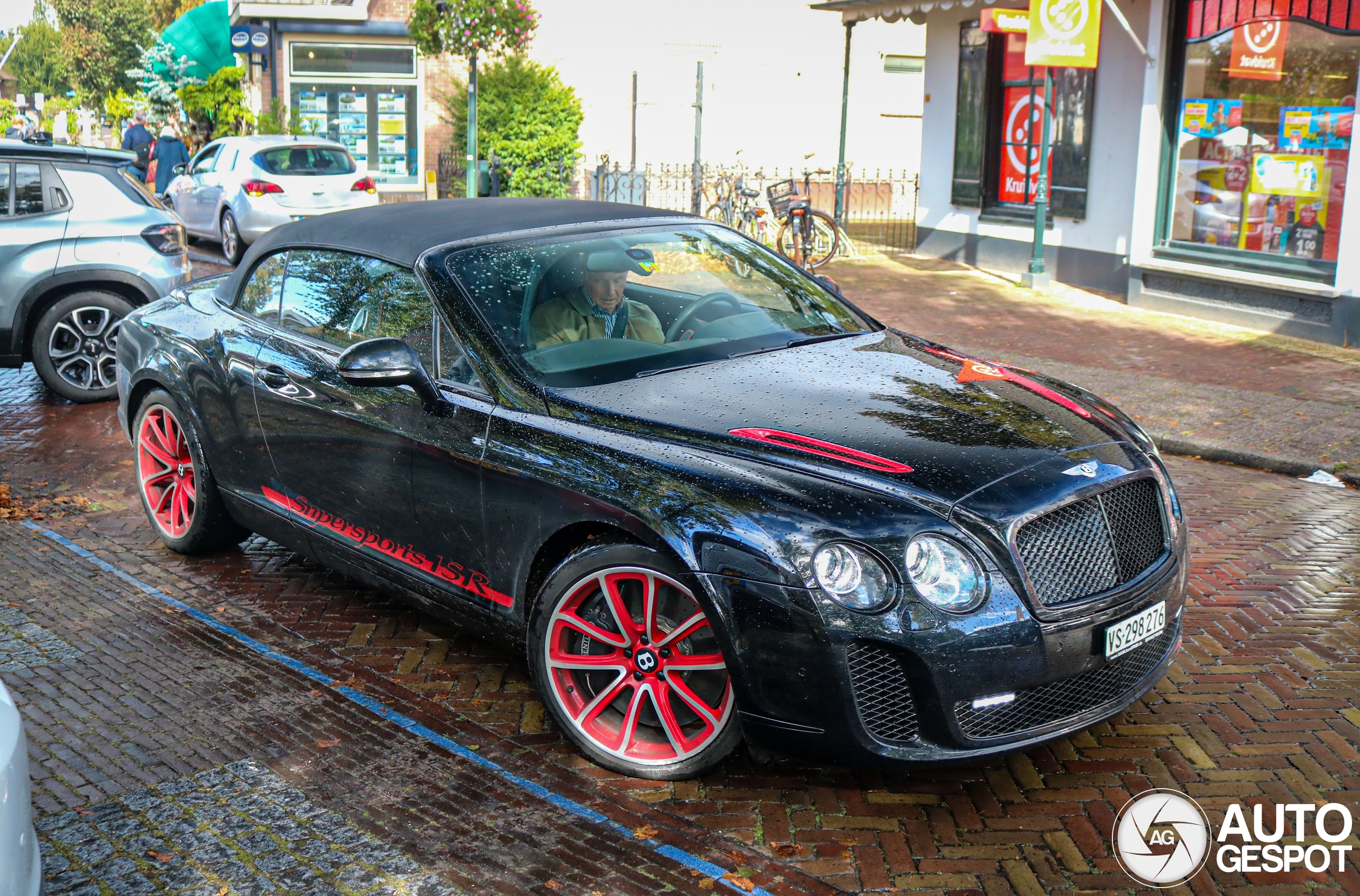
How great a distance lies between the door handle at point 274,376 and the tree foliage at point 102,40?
70853 mm

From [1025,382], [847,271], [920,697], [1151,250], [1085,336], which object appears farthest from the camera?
[847,271]

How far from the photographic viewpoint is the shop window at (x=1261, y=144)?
11883mm

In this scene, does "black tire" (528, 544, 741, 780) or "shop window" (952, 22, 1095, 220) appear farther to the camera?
"shop window" (952, 22, 1095, 220)

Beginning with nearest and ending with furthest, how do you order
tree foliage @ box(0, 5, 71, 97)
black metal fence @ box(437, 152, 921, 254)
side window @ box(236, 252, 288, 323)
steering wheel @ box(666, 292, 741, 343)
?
steering wheel @ box(666, 292, 741, 343) → side window @ box(236, 252, 288, 323) → black metal fence @ box(437, 152, 921, 254) → tree foliage @ box(0, 5, 71, 97)

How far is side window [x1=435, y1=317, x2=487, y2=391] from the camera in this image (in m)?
4.33

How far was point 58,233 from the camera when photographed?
938cm

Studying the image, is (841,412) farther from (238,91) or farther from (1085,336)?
(238,91)

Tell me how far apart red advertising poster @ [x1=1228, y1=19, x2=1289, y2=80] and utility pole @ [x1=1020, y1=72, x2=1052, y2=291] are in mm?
1998

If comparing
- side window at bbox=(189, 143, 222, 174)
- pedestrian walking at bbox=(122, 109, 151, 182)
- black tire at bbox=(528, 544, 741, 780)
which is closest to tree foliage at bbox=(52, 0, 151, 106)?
pedestrian walking at bbox=(122, 109, 151, 182)

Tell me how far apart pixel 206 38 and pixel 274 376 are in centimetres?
3000

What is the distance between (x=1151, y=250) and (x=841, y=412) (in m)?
10.9

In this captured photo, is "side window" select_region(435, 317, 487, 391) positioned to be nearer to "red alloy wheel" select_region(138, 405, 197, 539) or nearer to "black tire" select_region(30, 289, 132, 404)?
A: "red alloy wheel" select_region(138, 405, 197, 539)

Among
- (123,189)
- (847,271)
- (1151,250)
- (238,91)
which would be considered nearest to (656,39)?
(238,91)

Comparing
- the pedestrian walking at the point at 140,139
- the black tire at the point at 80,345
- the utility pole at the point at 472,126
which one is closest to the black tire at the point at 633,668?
the black tire at the point at 80,345
